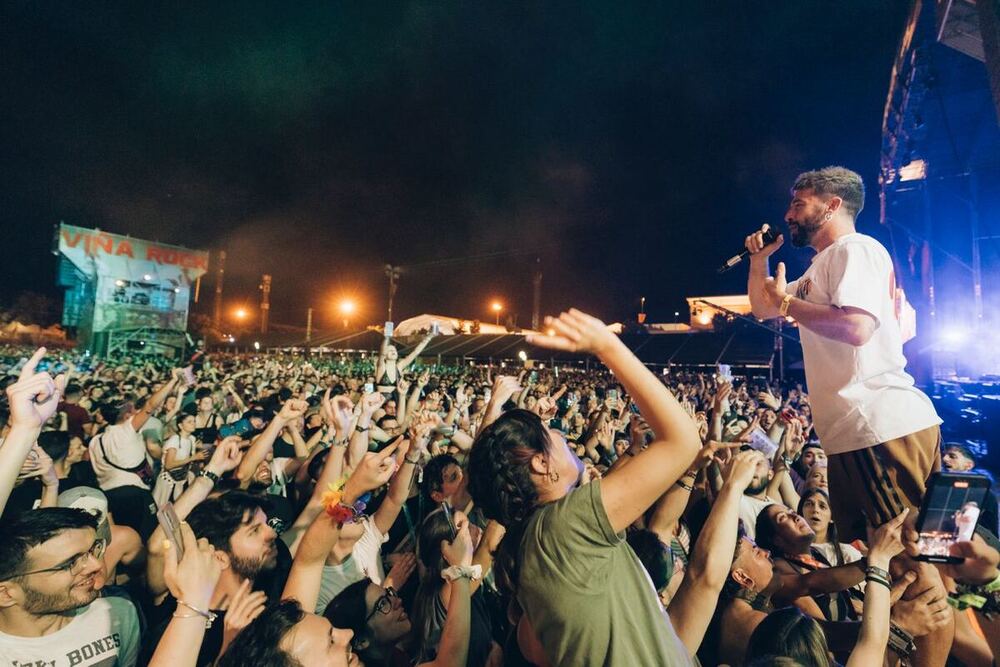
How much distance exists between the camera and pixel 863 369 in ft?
7.25

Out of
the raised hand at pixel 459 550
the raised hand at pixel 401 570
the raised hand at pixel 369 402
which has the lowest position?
the raised hand at pixel 401 570

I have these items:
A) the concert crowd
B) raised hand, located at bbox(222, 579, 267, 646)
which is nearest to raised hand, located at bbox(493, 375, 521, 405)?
the concert crowd

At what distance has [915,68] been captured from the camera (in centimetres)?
1127

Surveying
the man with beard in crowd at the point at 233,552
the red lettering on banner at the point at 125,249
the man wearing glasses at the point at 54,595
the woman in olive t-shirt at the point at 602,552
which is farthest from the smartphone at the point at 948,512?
the red lettering on banner at the point at 125,249

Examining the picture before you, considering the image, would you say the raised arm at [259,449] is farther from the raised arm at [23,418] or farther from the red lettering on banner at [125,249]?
the red lettering on banner at [125,249]

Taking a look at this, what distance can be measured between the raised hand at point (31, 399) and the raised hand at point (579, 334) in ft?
8.35

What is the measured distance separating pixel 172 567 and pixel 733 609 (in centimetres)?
251

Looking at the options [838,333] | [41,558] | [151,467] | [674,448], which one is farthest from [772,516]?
[151,467]

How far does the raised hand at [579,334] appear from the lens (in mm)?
1396

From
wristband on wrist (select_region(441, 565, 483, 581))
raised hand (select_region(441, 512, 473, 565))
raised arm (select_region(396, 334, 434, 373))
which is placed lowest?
wristband on wrist (select_region(441, 565, 483, 581))

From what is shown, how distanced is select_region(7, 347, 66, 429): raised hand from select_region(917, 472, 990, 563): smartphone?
12.5ft

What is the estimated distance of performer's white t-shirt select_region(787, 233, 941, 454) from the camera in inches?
83.9

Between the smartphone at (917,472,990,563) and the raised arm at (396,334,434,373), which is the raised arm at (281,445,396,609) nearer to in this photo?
the smartphone at (917,472,990,563)

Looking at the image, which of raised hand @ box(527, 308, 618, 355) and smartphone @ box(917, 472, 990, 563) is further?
smartphone @ box(917, 472, 990, 563)
